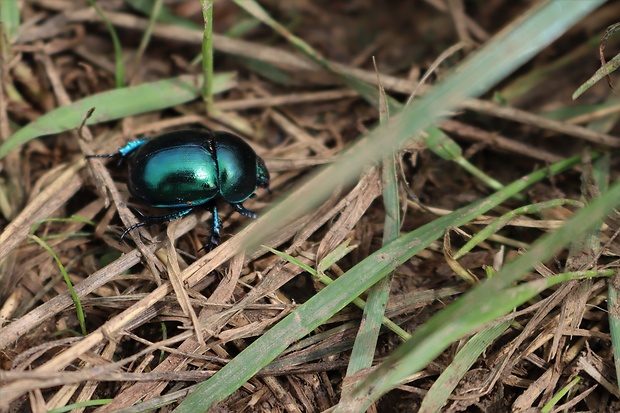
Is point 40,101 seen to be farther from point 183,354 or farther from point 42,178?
point 183,354

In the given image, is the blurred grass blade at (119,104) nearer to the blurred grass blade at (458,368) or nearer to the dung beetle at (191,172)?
the dung beetle at (191,172)

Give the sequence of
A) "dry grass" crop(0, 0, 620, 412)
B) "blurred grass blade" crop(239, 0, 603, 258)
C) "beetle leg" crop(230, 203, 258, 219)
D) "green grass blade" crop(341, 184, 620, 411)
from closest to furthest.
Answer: "blurred grass blade" crop(239, 0, 603, 258), "green grass blade" crop(341, 184, 620, 411), "dry grass" crop(0, 0, 620, 412), "beetle leg" crop(230, 203, 258, 219)

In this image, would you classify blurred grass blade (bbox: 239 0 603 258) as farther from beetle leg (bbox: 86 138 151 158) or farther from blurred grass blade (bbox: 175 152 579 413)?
beetle leg (bbox: 86 138 151 158)

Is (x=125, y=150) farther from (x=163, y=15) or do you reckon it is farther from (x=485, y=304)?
(x=485, y=304)

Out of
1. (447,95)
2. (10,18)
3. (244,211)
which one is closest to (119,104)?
(10,18)

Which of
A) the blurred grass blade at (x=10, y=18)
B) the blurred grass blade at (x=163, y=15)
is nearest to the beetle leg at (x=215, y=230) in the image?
the blurred grass blade at (x=163, y=15)

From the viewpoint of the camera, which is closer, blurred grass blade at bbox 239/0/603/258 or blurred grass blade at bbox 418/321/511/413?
blurred grass blade at bbox 239/0/603/258

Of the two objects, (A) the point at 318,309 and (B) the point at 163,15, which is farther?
(B) the point at 163,15

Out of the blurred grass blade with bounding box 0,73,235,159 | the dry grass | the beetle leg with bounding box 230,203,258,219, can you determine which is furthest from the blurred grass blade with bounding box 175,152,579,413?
the blurred grass blade with bounding box 0,73,235,159
